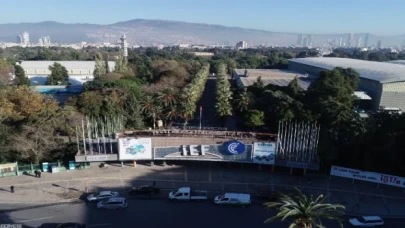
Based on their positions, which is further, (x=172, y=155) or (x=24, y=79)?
(x=24, y=79)

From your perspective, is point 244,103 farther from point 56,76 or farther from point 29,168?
point 56,76

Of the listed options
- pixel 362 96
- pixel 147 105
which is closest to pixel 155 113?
pixel 147 105

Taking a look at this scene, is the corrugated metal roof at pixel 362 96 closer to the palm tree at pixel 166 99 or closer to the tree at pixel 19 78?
the palm tree at pixel 166 99

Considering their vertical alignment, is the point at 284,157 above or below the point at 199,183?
above

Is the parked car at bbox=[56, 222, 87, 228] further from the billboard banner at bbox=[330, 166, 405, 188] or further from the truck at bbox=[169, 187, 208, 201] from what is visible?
the billboard banner at bbox=[330, 166, 405, 188]

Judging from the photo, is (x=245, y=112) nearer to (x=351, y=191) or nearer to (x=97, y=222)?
(x=351, y=191)

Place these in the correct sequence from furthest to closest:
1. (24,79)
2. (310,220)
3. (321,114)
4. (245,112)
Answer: (24,79)
(245,112)
(321,114)
(310,220)

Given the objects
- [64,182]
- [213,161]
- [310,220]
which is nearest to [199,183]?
[213,161]
